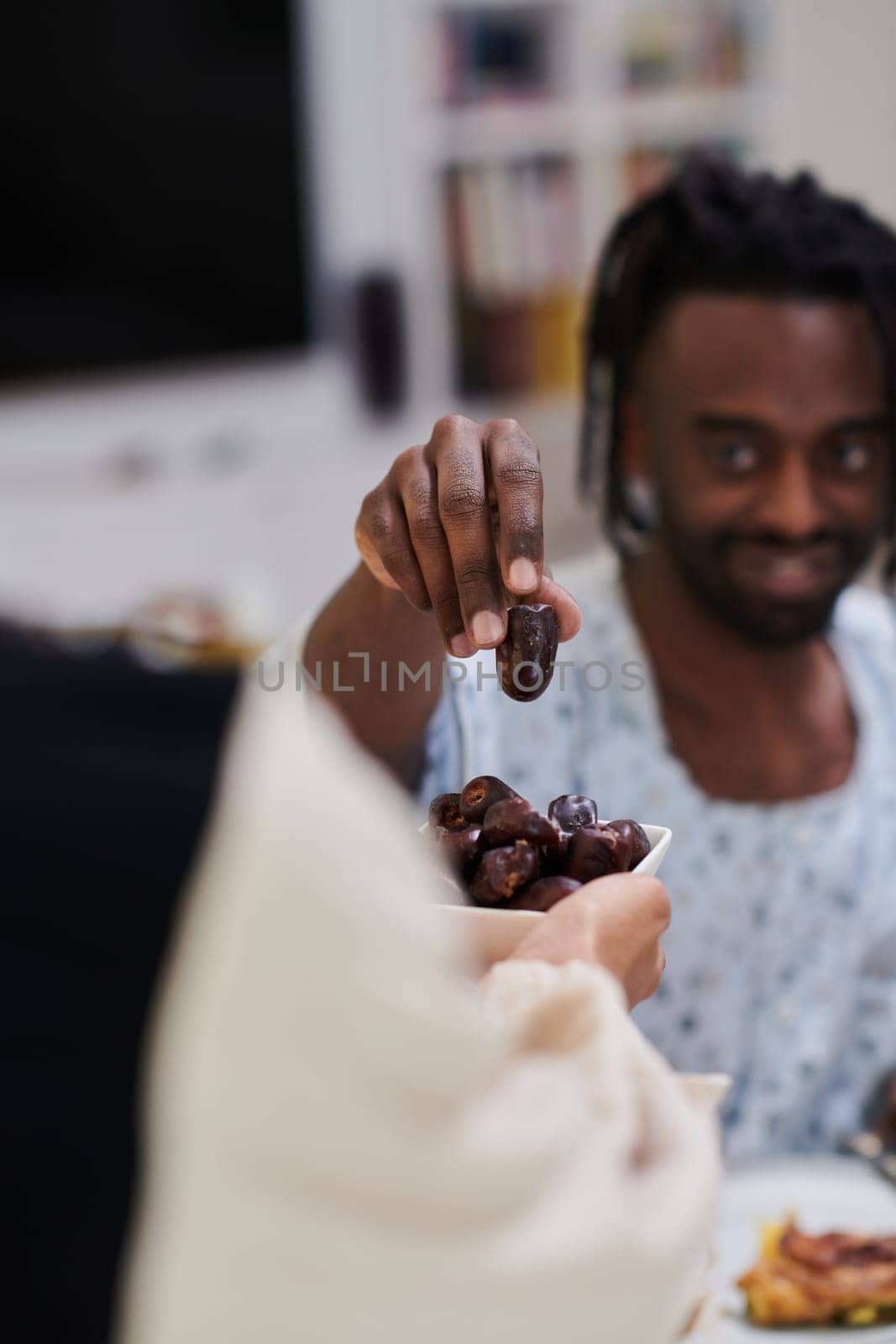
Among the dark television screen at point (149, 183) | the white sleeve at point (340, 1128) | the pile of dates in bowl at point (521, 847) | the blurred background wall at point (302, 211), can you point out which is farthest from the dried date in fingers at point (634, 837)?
the dark television screen at point (149, 183)

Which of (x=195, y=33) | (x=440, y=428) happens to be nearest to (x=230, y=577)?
(x=195, y=33)

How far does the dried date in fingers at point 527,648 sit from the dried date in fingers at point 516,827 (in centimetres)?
4

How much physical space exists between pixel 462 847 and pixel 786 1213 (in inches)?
12.0

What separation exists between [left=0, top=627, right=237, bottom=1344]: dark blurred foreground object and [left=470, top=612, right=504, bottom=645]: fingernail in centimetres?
15

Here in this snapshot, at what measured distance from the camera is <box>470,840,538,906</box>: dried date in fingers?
0.42m

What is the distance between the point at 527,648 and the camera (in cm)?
45

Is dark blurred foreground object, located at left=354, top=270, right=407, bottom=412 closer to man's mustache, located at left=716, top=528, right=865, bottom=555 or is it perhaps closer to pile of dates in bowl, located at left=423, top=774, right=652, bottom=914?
man's mustache, located at left=716, top=528, right=865, bottom=555

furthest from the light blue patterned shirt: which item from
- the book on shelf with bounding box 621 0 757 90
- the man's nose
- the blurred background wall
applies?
the book on shelf with bounding box 621 0 757 90

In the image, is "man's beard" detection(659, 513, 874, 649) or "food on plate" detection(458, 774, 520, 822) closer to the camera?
"food on plate" detection(458, 774, 520, 822)

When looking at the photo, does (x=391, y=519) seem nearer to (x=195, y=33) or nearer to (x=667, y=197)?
(x=667, y=197)

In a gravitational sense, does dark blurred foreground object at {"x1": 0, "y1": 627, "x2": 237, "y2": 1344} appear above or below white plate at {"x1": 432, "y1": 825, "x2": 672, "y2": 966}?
above

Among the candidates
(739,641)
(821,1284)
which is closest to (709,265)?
(739,641)

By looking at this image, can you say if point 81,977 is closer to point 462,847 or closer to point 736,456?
point 462,847

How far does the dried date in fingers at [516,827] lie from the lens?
0.43m
